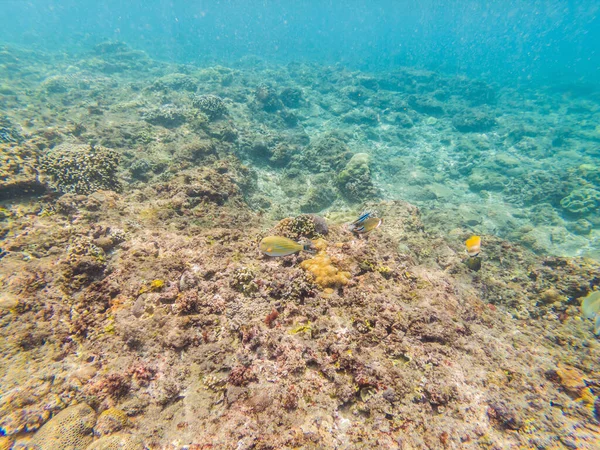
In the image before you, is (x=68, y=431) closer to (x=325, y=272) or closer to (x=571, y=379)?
(x=325, y=272)

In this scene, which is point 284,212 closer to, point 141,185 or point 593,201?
point 141,185

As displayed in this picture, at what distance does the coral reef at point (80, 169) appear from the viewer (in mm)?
5707

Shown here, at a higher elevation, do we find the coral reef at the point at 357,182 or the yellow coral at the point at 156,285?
the yellow coral at the point at 156,285

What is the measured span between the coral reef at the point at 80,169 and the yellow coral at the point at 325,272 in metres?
5.65

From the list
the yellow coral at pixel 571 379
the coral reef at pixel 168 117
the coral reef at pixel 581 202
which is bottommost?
the coral reef at pixel 581 202

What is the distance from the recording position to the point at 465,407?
2.55 m

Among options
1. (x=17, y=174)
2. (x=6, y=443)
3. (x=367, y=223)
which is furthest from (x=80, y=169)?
(x=367, y=223)

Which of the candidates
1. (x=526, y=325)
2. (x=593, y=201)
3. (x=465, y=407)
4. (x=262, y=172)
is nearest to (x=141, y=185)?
(x=262, y=172)

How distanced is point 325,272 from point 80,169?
642cm

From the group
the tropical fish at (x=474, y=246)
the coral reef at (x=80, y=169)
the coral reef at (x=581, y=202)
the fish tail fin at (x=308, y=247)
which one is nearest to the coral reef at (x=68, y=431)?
the fish tail fin at (x=308, y=247)

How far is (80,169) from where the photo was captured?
602cm

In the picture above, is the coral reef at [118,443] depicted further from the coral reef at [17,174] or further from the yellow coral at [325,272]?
the coral reef at [17,174]

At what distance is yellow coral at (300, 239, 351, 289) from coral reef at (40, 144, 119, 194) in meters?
5.65

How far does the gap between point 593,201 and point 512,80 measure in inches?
1490
